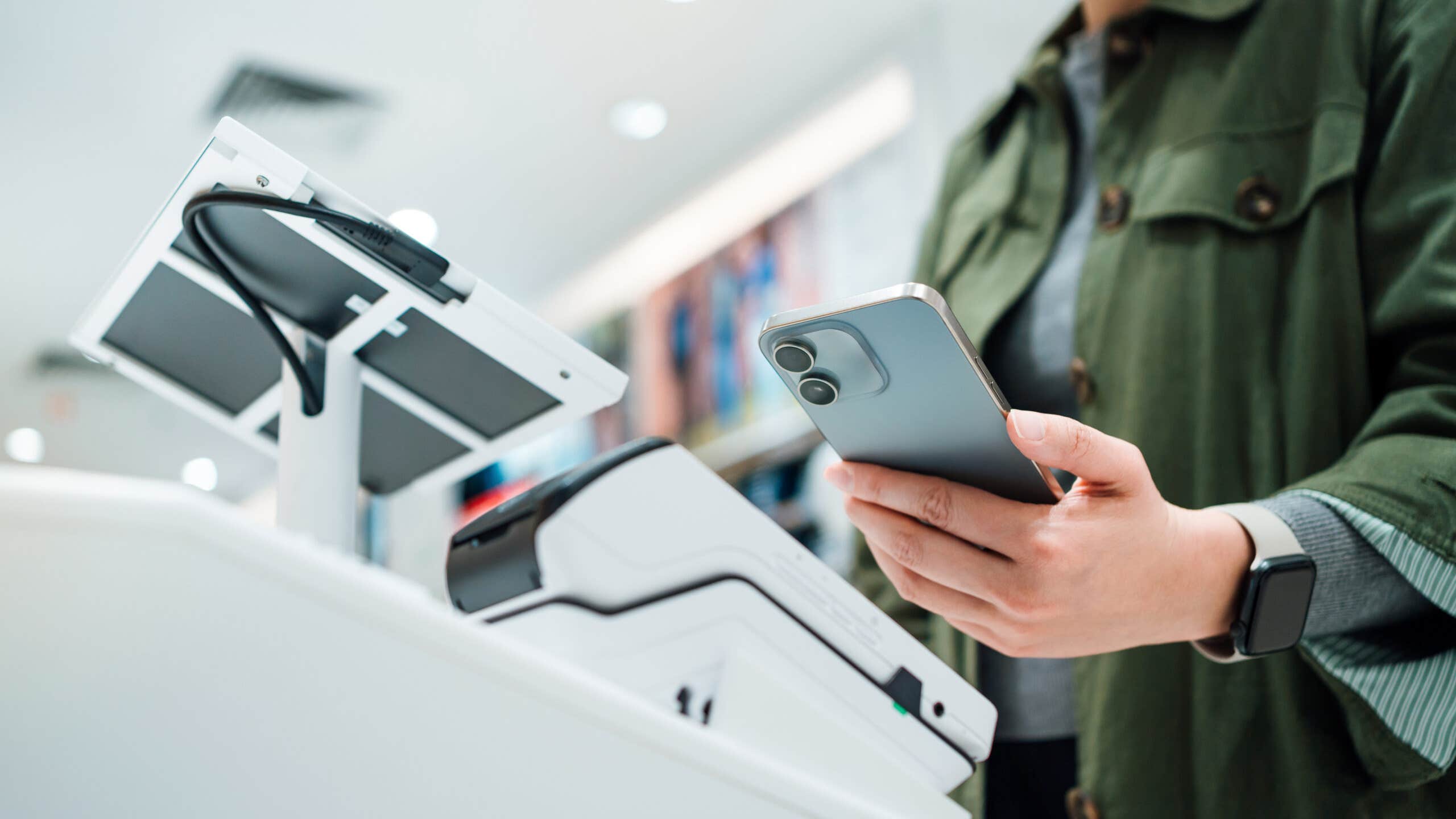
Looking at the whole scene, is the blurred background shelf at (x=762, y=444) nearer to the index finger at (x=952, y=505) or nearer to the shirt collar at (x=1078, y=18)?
the shirt collar at (x=1078, y=18)

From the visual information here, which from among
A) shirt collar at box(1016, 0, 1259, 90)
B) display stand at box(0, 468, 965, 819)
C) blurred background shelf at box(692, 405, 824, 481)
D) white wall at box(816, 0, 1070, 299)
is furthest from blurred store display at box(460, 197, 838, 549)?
display stand at box(0, 468, 965, 819)

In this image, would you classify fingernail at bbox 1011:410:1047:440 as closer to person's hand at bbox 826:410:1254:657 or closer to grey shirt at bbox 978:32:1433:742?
person's hand at bbox 826:410:1254:657

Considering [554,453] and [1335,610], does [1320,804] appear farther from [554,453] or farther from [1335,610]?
[554,453]

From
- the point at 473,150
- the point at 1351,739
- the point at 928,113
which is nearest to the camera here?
the point at 1351,739

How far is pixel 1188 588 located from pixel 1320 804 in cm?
22

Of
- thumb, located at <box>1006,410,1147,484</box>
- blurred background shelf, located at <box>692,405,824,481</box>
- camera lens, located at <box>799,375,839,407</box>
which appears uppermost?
camera lens, located at <box>799,375,839,407</box>

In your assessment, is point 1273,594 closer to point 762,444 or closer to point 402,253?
point 402,253

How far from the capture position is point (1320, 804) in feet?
1.99

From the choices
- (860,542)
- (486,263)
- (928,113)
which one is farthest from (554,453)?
(860,542)

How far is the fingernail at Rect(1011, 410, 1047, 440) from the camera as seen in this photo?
1.40 ft

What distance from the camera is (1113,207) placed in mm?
825

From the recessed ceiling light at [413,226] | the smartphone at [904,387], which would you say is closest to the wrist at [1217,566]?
the smartphone at [904,387]

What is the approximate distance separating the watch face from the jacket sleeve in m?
0.06

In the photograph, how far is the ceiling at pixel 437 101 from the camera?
1.94m
